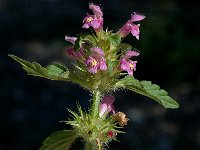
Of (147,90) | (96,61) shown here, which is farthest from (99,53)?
(147,90)

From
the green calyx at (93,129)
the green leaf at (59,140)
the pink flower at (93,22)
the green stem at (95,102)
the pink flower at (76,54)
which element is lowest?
the green leaf at (59,140)

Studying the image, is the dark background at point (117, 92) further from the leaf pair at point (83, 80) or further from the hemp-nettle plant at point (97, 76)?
the leaf pair at point (83, 80)

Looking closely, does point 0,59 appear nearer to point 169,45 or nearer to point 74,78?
point 169,45

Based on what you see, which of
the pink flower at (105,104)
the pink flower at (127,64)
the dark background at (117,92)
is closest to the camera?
the pink flower at (127,64)

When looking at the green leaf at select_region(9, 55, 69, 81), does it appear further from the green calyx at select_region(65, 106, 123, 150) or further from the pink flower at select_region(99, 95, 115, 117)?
the pink flower at select_region(99, 95, 115, 117)

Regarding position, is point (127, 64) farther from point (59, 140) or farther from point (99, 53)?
point (59, 140)

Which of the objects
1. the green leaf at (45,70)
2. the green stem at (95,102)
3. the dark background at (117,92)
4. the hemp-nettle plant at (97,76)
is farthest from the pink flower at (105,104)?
the dark background at (117,92)

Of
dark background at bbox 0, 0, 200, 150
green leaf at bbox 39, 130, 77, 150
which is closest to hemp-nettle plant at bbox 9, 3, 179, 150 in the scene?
green leaf at bbox 39, 130, 77, 150
